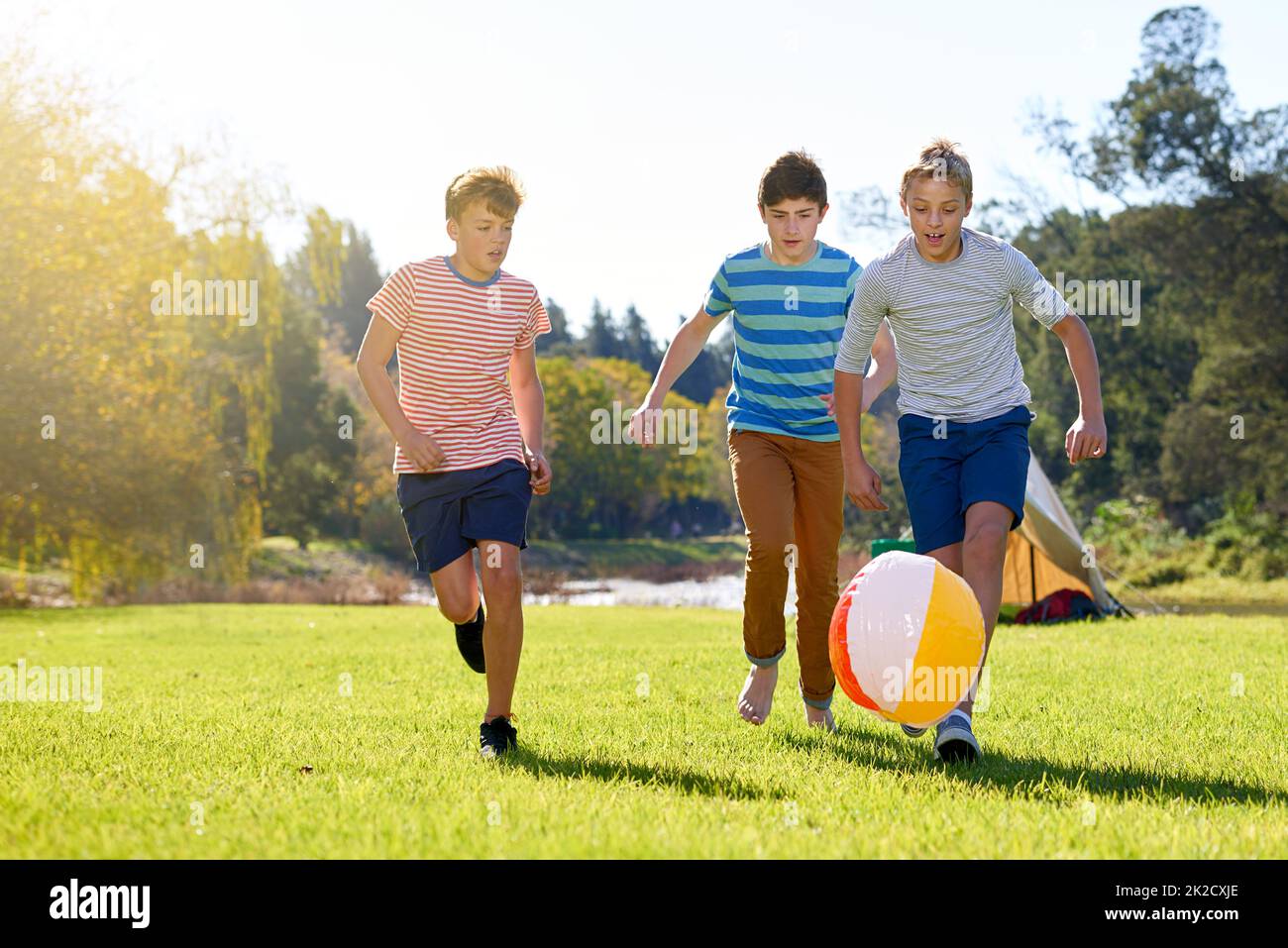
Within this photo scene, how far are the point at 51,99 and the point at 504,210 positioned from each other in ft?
57.2

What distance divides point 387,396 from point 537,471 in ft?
2.44

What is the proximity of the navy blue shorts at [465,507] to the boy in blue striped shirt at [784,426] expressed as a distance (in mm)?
642

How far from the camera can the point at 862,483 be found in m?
5.01

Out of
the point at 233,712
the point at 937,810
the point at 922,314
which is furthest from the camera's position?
the point at 233,712

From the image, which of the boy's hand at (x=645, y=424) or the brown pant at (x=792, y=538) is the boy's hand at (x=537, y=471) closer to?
the boy's hand at (x=645, y=424)

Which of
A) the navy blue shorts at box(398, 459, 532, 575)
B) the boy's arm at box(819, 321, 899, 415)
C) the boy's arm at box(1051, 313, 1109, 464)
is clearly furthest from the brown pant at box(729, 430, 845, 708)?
the boy's arm at box(1051, 313, 1109, 464)

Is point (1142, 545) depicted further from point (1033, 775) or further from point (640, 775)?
point (640, 775)

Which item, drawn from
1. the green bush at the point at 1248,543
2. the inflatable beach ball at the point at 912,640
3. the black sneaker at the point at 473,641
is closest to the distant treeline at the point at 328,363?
the green bush at the point at 1248,543

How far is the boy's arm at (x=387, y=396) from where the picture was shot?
495cm

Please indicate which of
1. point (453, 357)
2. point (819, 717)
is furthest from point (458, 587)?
point (819, 717)

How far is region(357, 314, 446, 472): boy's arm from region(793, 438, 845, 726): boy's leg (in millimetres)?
1662

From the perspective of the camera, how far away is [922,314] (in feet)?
16.6

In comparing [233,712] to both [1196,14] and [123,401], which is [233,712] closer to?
[123,401]
